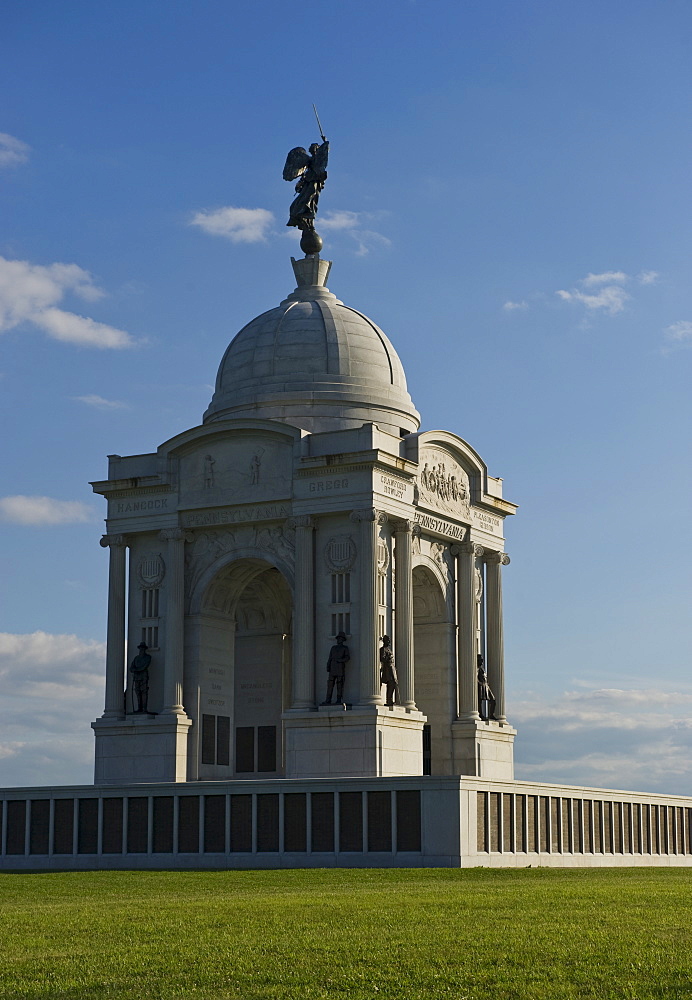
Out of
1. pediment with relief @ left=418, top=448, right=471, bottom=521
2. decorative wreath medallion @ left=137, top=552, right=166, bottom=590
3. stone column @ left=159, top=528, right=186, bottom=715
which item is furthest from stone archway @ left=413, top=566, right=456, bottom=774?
decorative wreath medallion @ left=137, top=552, right=166, bottom=590

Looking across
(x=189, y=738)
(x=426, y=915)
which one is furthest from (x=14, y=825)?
(x=426, y=915)

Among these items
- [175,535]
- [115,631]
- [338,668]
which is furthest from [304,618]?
[115,631]

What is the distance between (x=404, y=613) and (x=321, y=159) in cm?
1937

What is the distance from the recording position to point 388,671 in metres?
47.9

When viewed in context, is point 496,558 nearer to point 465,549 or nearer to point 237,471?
point 465,549

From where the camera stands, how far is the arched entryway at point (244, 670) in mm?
51906

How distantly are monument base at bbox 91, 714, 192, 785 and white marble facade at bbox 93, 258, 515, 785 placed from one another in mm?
64

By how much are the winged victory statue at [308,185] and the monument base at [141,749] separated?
19747 millimetres

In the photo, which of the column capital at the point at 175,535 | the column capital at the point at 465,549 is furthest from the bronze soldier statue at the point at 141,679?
the column capital at the point at 465,549

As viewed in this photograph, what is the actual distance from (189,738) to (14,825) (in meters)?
7.19

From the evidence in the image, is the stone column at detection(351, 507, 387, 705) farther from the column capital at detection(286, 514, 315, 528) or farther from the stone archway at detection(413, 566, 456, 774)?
the stone archway at detection(413, 566, 456, 774)

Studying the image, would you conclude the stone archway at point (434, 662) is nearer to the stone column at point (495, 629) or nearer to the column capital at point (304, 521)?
the stone column at point (495, 629)

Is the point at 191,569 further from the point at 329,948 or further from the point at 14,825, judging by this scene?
the point at 329,948

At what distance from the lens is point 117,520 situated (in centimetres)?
5303
